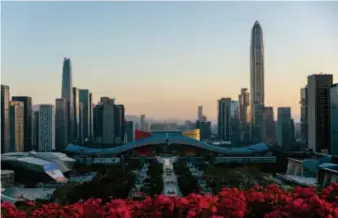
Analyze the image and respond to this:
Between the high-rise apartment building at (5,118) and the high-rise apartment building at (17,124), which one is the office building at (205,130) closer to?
the high-rise apartment building at (17,124)

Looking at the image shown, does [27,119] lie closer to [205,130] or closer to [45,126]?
[45,126]

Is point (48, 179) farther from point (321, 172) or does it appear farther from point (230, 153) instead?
point (230, 153)

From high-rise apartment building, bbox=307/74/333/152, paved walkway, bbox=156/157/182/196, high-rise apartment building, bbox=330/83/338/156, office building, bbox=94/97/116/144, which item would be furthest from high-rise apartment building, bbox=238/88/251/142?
high-rise apartment building, bbox=330/83/338/156

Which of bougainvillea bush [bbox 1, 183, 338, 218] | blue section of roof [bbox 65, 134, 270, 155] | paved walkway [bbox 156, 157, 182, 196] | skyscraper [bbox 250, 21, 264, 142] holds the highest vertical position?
skyscraper [bbox 250, 21, 264, 142]

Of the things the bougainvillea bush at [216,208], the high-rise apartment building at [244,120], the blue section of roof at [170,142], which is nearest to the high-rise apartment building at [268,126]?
the high-rise apartment building at [244,120]

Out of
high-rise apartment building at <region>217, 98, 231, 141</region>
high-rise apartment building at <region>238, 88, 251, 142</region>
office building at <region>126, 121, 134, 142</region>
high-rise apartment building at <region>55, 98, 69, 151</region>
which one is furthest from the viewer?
office building at <region>126, 121, 134, 142</region>

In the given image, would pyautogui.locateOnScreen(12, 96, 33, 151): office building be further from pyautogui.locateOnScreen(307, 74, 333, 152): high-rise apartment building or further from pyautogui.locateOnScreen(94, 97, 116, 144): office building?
pyautogui.locateOnScreen(307, 74, 333, 152): high-rise apartment building

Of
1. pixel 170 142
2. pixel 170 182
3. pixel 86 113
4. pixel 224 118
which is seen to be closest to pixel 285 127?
pixel 224 118

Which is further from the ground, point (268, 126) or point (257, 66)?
point (257, 66)
